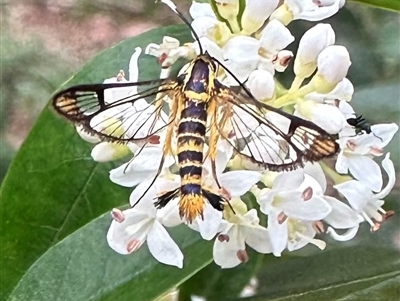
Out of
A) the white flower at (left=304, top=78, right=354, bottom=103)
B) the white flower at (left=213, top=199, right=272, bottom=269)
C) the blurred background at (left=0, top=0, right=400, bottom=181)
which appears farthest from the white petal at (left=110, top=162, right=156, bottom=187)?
the blurred background at (left=0, top=0, right=400, bottom=181)

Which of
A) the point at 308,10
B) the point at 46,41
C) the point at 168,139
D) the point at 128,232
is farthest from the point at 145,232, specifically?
the point at 46,41

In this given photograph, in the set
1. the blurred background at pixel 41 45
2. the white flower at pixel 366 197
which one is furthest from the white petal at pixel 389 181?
the blurred background at pixel 41 45

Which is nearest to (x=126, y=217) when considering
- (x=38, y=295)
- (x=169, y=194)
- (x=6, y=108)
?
(x=169, y=194)

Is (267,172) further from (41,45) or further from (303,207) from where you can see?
(41,45)

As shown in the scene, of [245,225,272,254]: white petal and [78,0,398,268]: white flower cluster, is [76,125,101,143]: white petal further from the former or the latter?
[245,225,272,254]: white petal

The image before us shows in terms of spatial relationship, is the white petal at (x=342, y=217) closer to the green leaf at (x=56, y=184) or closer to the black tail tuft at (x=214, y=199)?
the black tail tuft at (x=214, y=199)
